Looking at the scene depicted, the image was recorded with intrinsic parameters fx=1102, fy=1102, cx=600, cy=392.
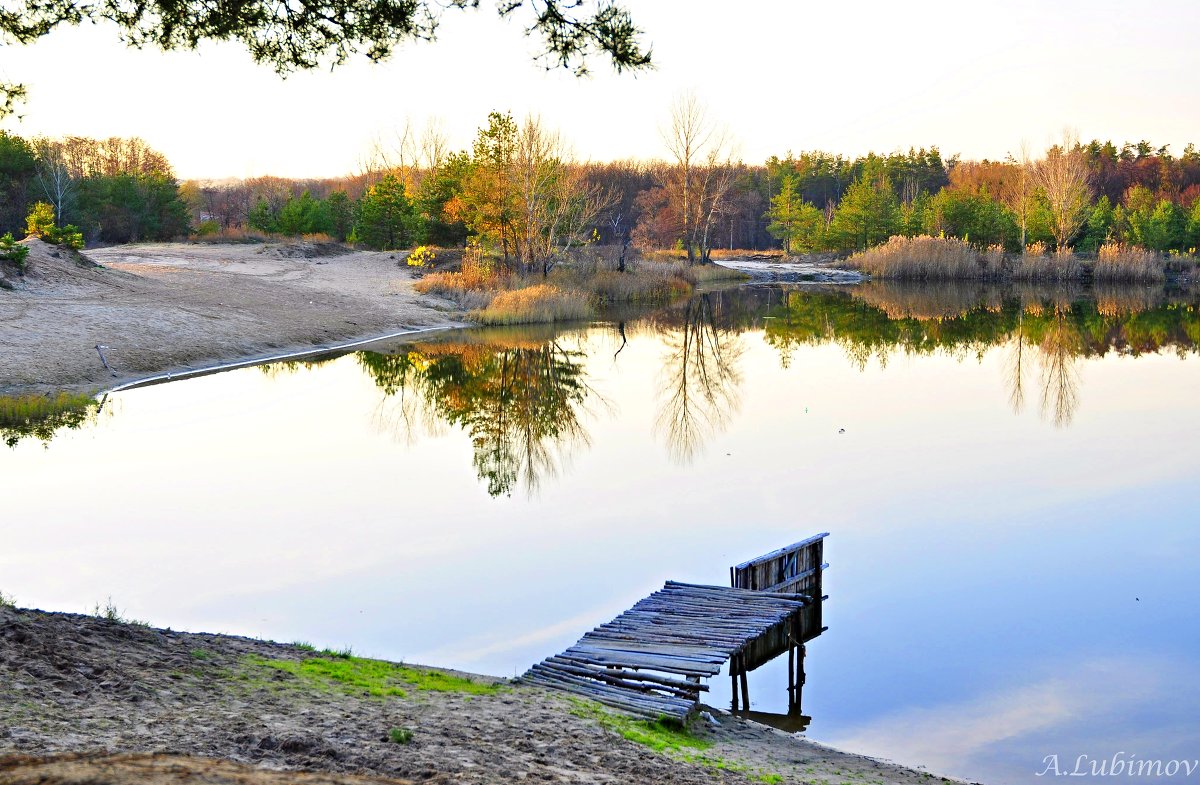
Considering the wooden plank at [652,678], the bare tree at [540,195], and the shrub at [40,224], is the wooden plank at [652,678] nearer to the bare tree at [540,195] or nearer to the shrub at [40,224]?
the shrub at [40,224]

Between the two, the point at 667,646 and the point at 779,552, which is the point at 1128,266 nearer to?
the point at 779,552

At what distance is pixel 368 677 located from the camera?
7.54 meters

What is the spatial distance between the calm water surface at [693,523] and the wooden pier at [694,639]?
260 millimetres

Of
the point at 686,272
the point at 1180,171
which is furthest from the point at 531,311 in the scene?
the point at 1180,171

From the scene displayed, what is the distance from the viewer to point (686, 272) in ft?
192

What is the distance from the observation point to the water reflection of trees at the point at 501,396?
1659 centimetres

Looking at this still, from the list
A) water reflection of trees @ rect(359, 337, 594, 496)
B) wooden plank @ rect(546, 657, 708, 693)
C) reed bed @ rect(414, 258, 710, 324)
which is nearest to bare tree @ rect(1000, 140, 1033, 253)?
reed bed @ rect(414, 258, 710, 324)

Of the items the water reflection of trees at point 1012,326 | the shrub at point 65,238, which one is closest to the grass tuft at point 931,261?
the water reflection of trees at point 1012,326

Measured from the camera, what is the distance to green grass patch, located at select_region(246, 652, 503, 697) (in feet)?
23.6

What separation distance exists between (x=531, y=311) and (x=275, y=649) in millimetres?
29591

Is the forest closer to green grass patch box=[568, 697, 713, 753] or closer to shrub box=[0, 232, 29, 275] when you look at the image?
shrub box=[0, 232, 29, 275]

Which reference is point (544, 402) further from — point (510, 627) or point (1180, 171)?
point (1180, 171)

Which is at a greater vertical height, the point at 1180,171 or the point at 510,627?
the point at 1180,171

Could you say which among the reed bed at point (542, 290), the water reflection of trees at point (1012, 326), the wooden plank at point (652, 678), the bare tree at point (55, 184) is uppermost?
the bare tree at point (55, 184)
